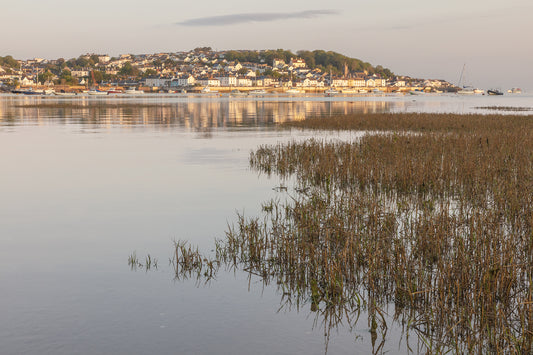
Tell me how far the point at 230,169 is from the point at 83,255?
1166 centimetres

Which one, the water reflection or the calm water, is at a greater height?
the water reflection

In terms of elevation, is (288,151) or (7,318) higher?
(288,151)

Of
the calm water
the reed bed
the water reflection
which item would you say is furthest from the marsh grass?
the water reflection

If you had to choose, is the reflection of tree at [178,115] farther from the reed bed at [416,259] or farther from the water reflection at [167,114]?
the reed bed at [416,259]

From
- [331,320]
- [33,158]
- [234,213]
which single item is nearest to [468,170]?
[234,213]

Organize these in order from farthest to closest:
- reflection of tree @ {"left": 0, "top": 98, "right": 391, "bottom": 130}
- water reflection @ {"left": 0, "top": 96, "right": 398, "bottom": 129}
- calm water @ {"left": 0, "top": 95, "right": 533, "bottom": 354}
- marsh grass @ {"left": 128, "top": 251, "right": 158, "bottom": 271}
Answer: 1. reflection of tree @ {"left": 0, "top": 98, "right": 391, "bottom": 130}
2. water reflection @ {"left": 0, "top": 96, "right": 398, "bottom": 129}
3. marsh grass @ {"left": 128, "top": 251, "right": 158, "bottom": 271}
4. calm water @ {"left": 0, "top": 95, "right": 533, "bottom": 354}

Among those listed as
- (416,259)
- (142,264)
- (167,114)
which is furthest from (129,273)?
(167,114)

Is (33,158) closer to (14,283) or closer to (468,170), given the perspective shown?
(14,283)

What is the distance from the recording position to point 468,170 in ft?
50.9

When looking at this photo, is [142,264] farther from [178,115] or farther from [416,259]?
[178,115]

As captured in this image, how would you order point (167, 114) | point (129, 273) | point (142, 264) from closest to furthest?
point (129, 273)
point (142, 264)
point (167, 114)

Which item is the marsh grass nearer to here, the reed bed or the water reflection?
the reed bed

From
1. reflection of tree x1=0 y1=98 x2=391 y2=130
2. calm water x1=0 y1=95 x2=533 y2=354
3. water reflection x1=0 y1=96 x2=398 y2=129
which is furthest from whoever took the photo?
reflection of tree x1=0 y1=98 x2=391 y2=130

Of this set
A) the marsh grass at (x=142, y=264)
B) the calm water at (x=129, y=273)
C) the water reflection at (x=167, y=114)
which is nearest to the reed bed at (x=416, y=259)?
the calm water at (x=129, y=273)
